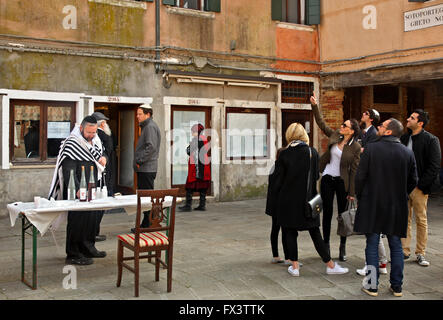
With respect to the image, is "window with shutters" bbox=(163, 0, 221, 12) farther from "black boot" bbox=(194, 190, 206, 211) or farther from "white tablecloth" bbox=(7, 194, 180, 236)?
"white tablecloth" bbox=(7, 194, 180, 236)

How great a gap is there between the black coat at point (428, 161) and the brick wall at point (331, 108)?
7117 millimetres

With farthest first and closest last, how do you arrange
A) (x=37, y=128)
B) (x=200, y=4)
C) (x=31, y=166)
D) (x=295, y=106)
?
(x=295, y=106)
(x=200, y=4)
(x=37, y=128)
(x=31, y=166)

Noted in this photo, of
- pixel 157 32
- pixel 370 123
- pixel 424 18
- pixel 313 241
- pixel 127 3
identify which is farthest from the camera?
pixel 157 32

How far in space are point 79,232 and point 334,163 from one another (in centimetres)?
315

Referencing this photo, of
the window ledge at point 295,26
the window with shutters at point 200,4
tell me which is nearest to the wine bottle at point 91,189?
the window with shutters at point 200,4

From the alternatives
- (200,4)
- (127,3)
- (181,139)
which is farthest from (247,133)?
(127,3)

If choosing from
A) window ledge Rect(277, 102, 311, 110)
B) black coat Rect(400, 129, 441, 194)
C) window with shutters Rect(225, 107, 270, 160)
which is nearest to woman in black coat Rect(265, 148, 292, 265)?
black coat Rect(400, 129, 441, 194)

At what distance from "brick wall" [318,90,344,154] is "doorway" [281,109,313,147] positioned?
0.35 meters

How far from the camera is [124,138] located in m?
12.2

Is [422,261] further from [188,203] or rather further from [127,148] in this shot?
[127,148]

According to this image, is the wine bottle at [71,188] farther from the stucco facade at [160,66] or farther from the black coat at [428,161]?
the stucco facade at [160,66]

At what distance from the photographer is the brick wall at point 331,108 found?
13.6 meters

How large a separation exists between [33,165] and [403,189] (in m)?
7.26

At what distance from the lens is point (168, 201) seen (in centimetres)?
596
